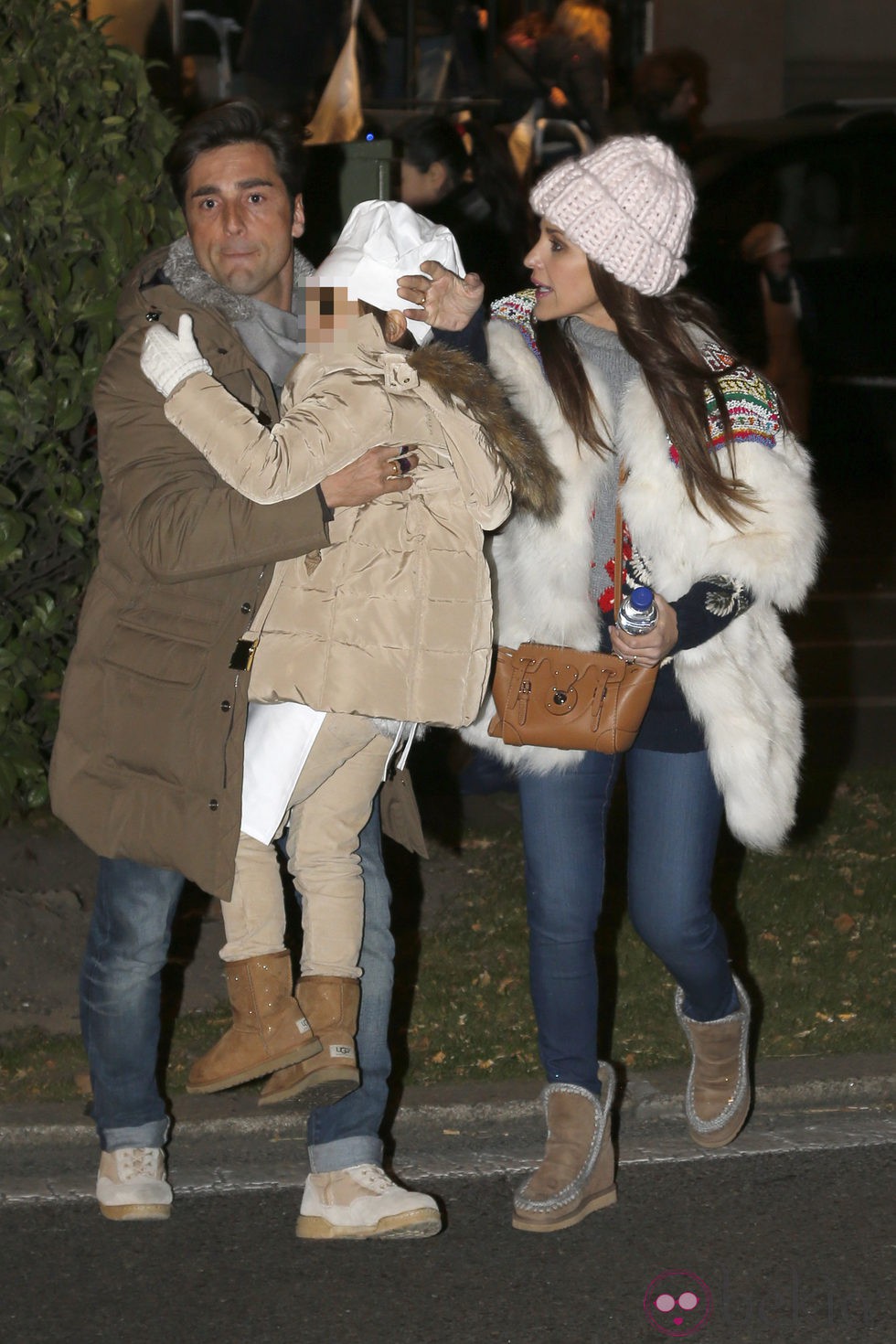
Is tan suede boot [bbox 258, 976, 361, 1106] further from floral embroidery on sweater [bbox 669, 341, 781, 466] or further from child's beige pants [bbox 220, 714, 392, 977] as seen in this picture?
floral embroidery on sweater [bbox 669, 341, 781, 466]

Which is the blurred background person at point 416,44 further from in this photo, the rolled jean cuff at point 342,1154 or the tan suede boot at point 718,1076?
the rolled jean cuff at point 342,1154

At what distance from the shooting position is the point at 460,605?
360cm

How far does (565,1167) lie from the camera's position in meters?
4.07

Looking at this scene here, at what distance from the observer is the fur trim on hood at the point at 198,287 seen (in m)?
3.63

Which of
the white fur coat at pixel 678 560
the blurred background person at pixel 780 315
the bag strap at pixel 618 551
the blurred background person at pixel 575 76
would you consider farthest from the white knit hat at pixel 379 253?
the blurred background person at pixel 575 76

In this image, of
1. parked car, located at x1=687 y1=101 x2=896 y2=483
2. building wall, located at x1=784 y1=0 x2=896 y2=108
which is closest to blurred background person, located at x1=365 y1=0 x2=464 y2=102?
parked car, located at x1=687 y1=101 x2=896 y2=483

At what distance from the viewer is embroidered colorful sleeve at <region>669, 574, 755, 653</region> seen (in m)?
3.90

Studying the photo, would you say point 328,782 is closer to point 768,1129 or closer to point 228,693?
point 228,693

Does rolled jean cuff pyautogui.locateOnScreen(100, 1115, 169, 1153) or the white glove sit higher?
the white glove

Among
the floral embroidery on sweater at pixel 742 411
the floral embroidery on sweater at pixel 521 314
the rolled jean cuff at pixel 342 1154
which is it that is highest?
the floral embroidery on sweater at pixel 521 314

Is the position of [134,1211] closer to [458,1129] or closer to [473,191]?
[458,1129]

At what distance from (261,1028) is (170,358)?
1.28 metres

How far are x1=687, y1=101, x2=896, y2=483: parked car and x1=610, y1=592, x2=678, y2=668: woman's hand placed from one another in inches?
355

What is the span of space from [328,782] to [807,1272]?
1406 mm
